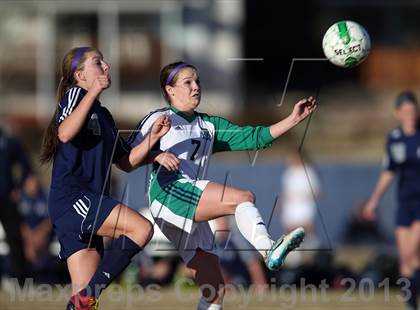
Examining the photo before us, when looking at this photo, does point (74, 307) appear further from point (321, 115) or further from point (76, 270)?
point (321, 115)

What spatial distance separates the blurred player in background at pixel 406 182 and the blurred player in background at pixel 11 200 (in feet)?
13.2

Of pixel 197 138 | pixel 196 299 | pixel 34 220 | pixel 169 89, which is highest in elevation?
pixel 169 89

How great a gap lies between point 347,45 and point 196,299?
4.92 meters

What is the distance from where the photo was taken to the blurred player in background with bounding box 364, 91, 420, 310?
→ 407 inches

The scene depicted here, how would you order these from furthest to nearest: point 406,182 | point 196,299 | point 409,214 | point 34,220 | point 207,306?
point 34,220 → point 196,299 → point 406,182 → point 409,214 → point 207,306

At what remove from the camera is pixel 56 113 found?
21.6ft

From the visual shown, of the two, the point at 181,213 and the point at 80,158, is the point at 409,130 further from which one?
the point at 80,158

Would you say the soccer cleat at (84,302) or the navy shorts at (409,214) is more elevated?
the soccer cleat at (84,302)

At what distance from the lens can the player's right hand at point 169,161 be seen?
6.60 m

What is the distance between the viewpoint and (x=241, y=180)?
643 inches

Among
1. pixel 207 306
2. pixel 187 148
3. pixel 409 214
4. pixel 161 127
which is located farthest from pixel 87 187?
pixel 409 214

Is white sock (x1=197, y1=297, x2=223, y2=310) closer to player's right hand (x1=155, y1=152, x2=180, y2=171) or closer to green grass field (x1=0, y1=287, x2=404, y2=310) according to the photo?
player's right hand (x1=155, y1=152, x2=180, y2=171)

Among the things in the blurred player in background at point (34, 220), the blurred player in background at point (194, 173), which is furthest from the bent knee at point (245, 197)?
the blurred player in background at point (34, 220)

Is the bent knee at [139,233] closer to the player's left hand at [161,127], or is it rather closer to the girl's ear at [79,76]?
the player's left hand at [161,127]
